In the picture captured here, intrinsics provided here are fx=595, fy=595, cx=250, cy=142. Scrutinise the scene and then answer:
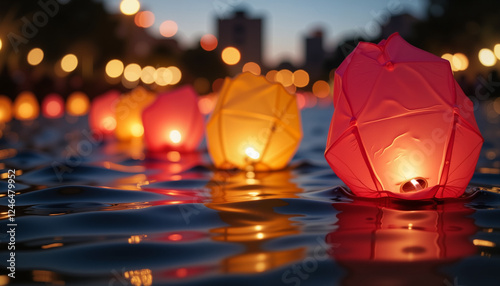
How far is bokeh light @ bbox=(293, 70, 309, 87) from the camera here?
5298 inches

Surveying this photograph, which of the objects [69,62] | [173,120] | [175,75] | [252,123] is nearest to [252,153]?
[252,123]

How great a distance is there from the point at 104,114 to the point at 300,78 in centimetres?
12914

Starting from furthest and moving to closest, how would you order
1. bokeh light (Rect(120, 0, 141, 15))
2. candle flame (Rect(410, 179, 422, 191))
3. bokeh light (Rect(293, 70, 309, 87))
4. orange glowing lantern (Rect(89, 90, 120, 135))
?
bokeh light (Rect(293, 70, 309, 87)) < bokeh light (Rect(120, 0, 141, 15)) < orange glowing lantern (Rect(89, 90, 120, 135)) < candle flame (Rect(410, 179, 422, 191))

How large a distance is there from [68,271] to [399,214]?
2.12 metres

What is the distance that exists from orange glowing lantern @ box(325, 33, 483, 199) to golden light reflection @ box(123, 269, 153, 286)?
1.85m

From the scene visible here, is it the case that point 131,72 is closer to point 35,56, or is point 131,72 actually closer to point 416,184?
point 35,56

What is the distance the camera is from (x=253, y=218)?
390 centimetres

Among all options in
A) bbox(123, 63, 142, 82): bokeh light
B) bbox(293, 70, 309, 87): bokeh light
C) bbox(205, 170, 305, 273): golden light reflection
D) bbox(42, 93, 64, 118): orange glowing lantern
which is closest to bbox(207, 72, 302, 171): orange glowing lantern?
bbox(205, 170, 305, 273): golden light reflection

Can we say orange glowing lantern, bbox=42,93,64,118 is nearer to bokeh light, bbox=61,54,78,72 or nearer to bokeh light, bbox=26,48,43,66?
bokeh light, bbox=26,48,43,66

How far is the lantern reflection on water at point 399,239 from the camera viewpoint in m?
2.62

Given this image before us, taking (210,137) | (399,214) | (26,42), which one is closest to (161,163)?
(210,137)

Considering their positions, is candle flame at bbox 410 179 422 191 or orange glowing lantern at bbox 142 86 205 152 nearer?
candle flame at bbox 410 179 422 191

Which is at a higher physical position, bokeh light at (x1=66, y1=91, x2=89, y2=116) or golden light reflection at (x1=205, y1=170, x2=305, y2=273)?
bokeh light at (x1=66, y1=91, x2=89, y2=116)

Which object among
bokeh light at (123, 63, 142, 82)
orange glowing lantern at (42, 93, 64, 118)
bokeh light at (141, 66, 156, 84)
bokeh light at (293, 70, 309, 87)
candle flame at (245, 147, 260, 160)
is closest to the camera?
candle flame at (245, 147, 260, 160)
